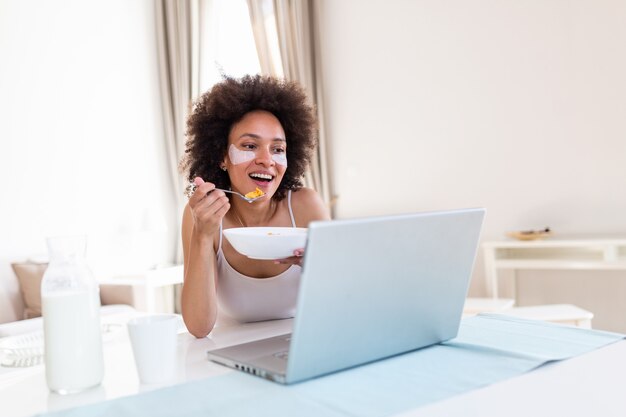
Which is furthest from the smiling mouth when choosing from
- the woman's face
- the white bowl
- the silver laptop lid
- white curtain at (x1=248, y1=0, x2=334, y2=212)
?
white curtain at (x1=248, y1=0, x2=334, y2=212)

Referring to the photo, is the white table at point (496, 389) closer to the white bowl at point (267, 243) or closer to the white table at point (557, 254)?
the white bowl at point (267, 243)

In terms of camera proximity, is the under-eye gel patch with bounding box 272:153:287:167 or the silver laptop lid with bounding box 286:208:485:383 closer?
the silver laptop lid with bounding box 286:208:485:383

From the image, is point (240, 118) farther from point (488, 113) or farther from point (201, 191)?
point (488, 113)

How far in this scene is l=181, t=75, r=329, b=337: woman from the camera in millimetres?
1488

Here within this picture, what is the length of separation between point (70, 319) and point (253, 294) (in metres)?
0.81

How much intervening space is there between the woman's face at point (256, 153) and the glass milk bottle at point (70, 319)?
893 mm

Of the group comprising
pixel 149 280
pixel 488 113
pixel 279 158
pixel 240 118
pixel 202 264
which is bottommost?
pixel 149 280

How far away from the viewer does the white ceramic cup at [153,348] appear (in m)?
0.90

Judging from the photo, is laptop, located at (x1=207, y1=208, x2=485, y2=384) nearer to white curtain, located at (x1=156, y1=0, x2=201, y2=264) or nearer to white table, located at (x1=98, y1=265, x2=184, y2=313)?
white table, located at (x1=98, y1=265, x2=184, y2=313)

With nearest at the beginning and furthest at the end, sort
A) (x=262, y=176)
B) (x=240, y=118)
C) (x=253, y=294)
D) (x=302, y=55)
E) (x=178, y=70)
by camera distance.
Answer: (x=253, y=294)
(x=262, y=176)
(x=240, y=118)
(x=302, y=55)
(x=178, y=70)

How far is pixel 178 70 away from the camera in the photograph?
503 cm

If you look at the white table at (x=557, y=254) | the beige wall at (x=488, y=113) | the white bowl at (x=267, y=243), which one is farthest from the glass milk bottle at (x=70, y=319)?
the beige wall at (x=488, y=113)

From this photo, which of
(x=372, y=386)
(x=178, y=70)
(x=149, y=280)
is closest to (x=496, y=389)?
(x=372, y=386)

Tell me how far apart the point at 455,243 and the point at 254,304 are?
76 cm
